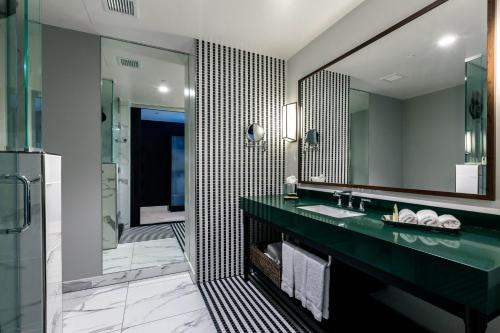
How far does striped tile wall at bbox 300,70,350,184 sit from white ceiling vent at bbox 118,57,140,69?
2.02 meters

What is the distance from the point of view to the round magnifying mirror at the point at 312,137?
2336 mm

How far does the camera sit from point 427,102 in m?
1.44

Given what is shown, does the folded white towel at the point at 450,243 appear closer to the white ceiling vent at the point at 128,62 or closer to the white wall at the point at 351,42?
the white wall at the point at 351,42

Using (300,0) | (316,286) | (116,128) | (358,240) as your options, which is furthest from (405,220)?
(116,128)

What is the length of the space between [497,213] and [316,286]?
103 centimetres

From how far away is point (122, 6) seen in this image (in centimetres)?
187

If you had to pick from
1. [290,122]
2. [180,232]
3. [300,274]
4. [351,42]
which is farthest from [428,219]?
[180,232]

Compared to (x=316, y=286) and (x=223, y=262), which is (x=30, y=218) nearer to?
(x=316, y=286)

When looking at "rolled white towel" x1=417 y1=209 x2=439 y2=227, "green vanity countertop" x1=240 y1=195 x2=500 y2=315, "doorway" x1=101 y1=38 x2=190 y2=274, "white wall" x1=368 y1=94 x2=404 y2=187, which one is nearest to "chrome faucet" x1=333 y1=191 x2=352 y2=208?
"white wall" x1=368 y1=94 x2=404 y2=187

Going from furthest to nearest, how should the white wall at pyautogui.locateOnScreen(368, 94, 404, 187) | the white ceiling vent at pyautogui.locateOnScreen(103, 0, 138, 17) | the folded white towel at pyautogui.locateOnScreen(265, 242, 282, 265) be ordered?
the folded white towel at pyautogui.locateOnScreen(265, 242, 282, 265), the white ceiling vent at pyautogui.locateOnScreen(103, 0, 138, 17), the white wall at pyautogui.locateOnScreen(368, 94, 404, 187)

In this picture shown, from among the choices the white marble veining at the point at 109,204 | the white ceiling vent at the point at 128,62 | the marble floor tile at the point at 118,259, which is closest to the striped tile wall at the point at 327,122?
the white ceiling vent at the point at 128,62

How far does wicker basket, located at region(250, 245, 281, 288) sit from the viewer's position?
195cm

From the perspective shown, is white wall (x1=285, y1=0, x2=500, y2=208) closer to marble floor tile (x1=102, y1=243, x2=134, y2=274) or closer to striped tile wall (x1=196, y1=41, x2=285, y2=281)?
striped tile wall (x1=196, y1=41, x2=285, y2=281)

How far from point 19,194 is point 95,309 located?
4.56 feet
